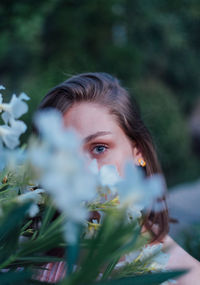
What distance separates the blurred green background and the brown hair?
1.54 meters

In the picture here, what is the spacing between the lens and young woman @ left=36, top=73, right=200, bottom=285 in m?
1.02

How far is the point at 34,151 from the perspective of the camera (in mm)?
244

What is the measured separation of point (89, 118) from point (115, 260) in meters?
0.71

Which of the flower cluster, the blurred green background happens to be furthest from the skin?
the blurred green background

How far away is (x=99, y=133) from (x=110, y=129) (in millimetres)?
109

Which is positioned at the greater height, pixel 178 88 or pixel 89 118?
pixel 89 118

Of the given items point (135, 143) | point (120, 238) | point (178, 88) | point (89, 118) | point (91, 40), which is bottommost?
point (178, 88)

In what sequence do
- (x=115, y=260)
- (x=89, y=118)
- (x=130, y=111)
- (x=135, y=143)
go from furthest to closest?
(x=130, y=111) → (x=135, y=143) → (x=89, y=118) → (x=115, y=260)

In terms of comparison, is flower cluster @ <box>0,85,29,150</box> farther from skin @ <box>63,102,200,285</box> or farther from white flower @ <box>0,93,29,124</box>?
skin @ <box>63,102,200,285</box>

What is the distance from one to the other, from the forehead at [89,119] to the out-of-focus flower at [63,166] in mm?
761

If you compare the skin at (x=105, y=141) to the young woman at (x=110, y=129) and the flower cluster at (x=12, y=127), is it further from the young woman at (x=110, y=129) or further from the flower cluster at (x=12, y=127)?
the flower cluster at (x=12, y=127)

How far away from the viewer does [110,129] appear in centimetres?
112

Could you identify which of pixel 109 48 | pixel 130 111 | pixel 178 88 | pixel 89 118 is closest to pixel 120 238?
pixel 89 118

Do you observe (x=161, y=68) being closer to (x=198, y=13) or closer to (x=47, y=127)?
(x=198, y=13)
